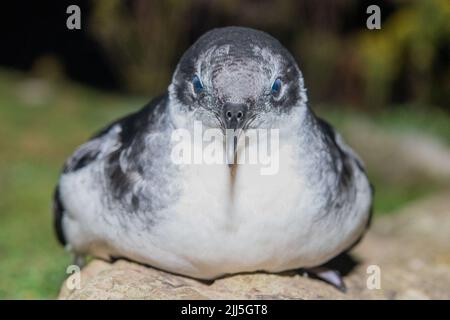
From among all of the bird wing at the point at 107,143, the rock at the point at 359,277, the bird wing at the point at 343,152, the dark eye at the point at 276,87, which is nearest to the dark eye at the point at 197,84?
the dark eye at the point at 276,87

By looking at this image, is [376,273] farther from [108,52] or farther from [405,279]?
[108,52]

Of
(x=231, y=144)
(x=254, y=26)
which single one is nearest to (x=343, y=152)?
(x=231, y=144)

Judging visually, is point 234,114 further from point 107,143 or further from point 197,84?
point 107,143

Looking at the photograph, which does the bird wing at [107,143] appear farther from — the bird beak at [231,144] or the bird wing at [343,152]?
the bird wing at [343,152]

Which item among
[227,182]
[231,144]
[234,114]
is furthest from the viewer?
[227,182]

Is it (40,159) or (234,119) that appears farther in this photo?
(40,159)

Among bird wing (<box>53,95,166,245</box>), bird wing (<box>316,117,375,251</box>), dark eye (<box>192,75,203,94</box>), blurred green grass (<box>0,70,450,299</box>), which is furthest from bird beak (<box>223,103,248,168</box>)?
blurred green grass (<box>0,70,450,299</box>)
